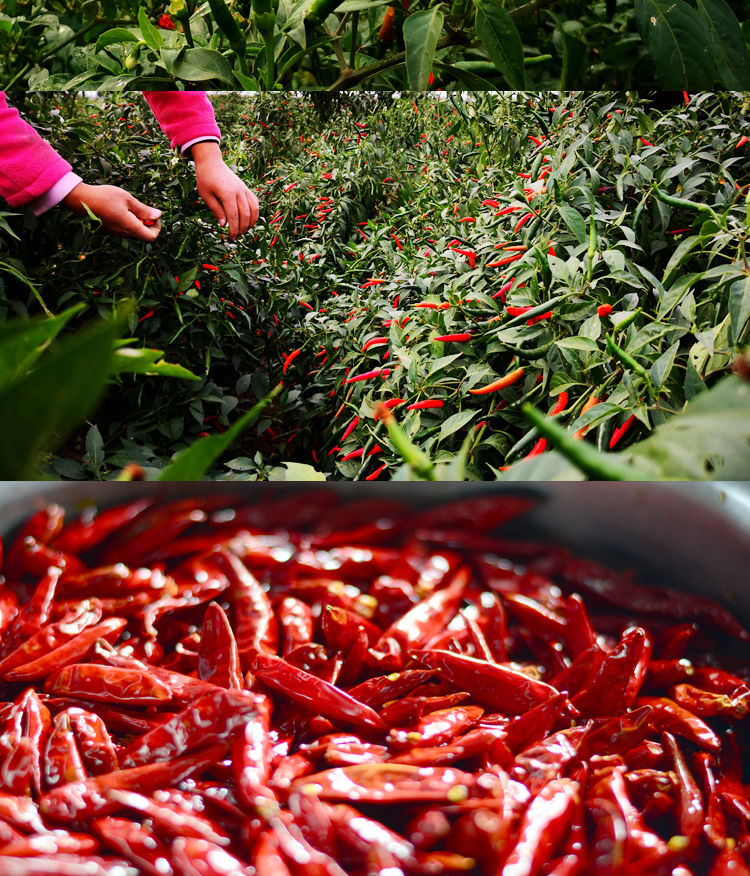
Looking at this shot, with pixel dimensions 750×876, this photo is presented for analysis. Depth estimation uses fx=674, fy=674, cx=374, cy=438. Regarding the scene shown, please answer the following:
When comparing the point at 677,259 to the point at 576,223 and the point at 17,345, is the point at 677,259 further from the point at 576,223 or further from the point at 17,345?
the point at 17,345

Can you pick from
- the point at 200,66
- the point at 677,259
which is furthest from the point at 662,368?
the point at 200,66

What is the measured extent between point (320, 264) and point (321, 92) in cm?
18

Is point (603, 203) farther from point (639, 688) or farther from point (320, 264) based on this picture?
point (639, 688)

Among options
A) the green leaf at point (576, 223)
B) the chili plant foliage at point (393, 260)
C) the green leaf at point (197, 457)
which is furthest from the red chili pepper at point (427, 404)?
the green leaf at point (197, 457)

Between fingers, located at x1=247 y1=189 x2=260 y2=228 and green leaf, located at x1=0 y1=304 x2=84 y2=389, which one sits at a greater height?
green leaf, located at x1=0 y1=304 x2=84 y2=389

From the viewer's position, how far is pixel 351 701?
30cm

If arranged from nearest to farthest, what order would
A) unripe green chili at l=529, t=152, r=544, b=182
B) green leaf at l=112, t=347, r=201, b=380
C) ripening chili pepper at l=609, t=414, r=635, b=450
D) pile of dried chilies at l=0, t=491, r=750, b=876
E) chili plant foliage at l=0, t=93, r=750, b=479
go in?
pile of dried chilies at l=0, t=491, r=750, b=876 < green leaf at l=112, t=347, r=201, b=380 < ripening chili pepper at l=609, t=414, r=635, b=450 < chili plant foliage at l=0, t=93, r=750, b=479 < unripe green chili at l=529, t=152, r=544, b=182

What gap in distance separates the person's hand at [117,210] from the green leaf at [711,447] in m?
0.55

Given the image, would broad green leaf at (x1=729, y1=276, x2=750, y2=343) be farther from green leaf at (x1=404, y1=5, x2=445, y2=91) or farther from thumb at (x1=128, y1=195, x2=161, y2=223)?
thumb at (x1=128, y1=195, x2=161, y2=223)

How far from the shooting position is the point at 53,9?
960 mm

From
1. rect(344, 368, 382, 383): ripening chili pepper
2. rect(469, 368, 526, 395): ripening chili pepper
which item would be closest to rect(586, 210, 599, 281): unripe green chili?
rect(469, 368, 526, 395): ripening chili pepper

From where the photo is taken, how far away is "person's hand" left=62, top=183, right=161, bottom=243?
2.21ft

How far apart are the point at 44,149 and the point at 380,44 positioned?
0.43 m

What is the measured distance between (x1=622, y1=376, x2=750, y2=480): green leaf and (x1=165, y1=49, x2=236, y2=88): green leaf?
0.67 metres
